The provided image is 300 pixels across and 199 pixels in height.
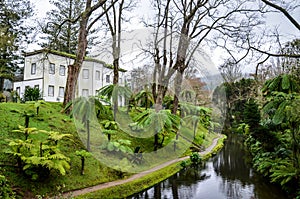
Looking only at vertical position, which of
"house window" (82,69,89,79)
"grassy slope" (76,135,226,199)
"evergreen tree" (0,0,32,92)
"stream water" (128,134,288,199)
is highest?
"evergreen tree" (0,0,32,92)

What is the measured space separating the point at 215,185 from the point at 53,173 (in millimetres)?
4877

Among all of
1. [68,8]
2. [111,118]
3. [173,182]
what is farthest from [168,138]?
[68,8]

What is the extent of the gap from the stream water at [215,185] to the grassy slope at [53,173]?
44 centimetres

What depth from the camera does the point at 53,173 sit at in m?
6.76

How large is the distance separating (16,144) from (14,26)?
15.3 meters

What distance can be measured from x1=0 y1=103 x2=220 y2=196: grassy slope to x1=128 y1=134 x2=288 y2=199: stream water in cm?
44

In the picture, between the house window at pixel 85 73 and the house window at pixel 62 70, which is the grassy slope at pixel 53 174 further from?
the house window at pixel 62 70

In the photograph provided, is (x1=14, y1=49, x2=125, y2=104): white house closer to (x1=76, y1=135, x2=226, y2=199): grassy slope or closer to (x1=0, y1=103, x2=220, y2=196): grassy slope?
(x1=0, y1=103, x2=220, y2=196): grassy slope

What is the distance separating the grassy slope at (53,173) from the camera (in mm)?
6207

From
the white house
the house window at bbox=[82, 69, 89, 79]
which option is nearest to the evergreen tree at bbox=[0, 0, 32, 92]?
the white house

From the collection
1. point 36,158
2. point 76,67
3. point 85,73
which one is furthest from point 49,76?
point 36,158

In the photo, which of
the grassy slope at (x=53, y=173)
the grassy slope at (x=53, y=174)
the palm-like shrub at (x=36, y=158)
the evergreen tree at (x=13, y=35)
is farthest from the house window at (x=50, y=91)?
the palm-like shrub at (x=36, y=158)

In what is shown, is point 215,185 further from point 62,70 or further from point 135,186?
point 62,70

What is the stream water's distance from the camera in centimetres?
753
